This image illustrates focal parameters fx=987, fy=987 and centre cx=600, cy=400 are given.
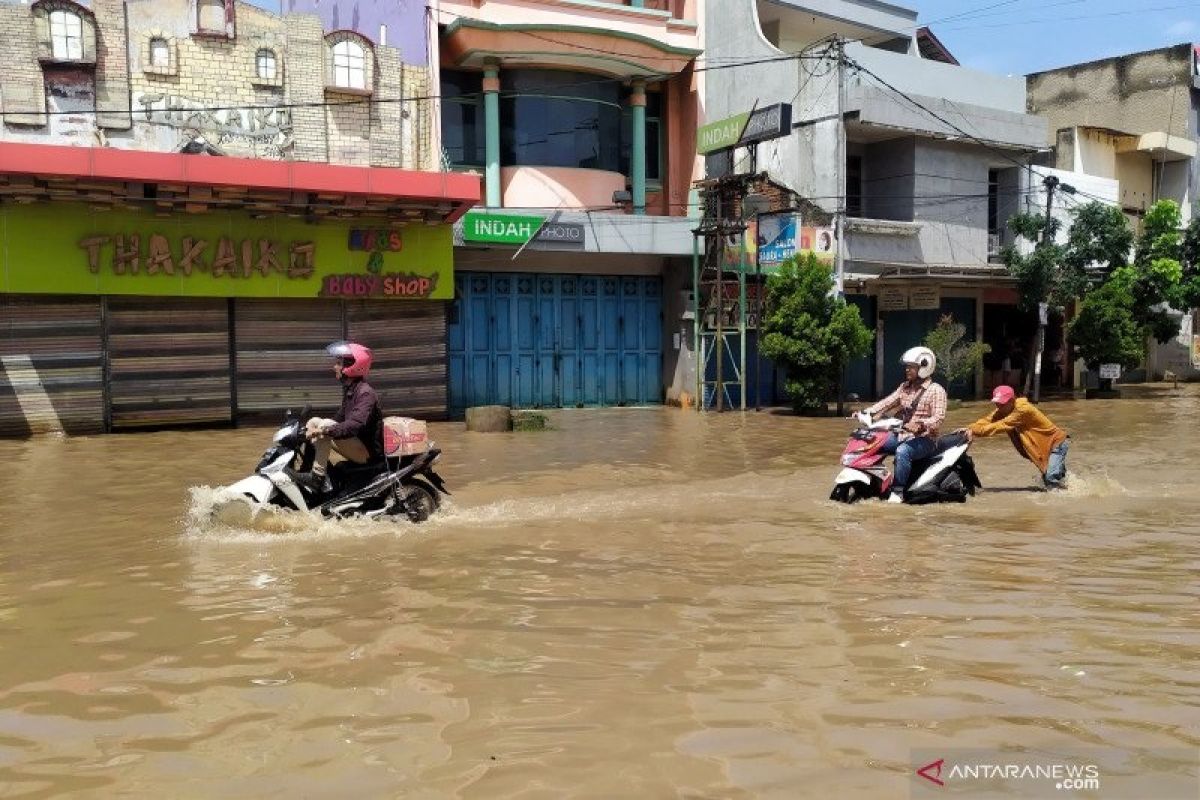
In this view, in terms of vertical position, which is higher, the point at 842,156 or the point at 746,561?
the point at 842,156

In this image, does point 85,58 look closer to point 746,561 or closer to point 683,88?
point 683,88

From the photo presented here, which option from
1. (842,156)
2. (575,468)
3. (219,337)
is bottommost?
(575,468)

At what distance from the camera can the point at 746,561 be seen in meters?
6.44

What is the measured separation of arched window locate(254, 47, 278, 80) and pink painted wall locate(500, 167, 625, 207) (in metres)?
4.92

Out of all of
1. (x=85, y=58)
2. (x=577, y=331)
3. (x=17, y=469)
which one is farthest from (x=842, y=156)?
(x=17, y=469)

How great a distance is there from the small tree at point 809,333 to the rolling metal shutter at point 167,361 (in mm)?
10343

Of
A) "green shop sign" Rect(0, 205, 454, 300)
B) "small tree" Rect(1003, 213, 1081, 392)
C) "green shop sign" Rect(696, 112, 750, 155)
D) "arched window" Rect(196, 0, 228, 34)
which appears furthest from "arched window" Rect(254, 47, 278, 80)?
"small tree" Rect(1003, 213, 1081, 392)

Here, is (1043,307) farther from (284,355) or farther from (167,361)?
(167,361)

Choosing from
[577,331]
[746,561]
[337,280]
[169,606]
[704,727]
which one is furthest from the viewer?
[577,331]

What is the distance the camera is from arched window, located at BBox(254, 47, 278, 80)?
17.7m

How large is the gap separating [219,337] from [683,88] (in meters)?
12.1

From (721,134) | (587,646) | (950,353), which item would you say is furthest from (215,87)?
(950,353)

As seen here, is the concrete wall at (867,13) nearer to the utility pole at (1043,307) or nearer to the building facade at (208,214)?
the utility pole at (1043,307)

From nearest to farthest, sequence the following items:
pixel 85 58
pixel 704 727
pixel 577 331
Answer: pixel 704 727 → pixel 85 58 → pixel 577 331
